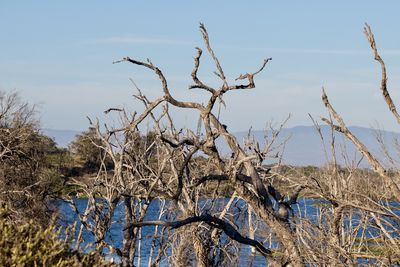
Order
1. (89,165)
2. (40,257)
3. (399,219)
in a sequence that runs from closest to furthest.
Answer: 1. (40,257)
2. (399,219)
3. (89,165)

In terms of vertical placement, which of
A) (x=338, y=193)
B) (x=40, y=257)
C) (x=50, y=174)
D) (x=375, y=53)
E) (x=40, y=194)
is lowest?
(x=40, y=257)

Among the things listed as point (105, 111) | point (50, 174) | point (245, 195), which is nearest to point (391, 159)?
point (245, 195)

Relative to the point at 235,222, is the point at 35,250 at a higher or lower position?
lower

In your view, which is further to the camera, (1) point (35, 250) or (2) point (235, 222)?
(2) point (235, 222)

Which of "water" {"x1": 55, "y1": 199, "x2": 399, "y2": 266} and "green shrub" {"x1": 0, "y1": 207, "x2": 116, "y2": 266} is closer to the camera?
"green shrub" {"x1": 0, "y1": 207, "x2": 116, "y2": 266}

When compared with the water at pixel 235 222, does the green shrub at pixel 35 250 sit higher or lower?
lower

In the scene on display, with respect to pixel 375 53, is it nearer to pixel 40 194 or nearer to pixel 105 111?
pixel 105 111

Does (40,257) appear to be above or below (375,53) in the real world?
below

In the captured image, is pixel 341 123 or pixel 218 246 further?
pixel 218 246

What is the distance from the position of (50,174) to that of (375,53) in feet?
110

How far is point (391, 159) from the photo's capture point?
344 inches

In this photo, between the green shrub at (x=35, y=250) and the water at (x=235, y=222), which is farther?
the water at (x=235, y=222)

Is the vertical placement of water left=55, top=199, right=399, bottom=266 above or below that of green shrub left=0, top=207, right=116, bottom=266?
above

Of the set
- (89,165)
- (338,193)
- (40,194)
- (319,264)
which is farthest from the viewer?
(89,165)
